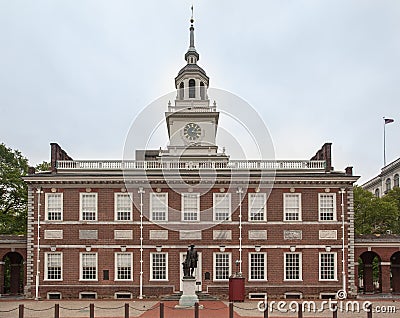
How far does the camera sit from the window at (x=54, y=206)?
42281 millimetres

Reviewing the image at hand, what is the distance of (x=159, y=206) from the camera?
42500 mm

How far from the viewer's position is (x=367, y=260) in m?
46.6

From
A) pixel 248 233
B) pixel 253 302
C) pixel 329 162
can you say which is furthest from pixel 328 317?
pixel 329 162

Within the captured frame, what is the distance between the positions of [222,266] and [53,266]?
1097 cm

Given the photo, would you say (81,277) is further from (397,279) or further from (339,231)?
(397,279)

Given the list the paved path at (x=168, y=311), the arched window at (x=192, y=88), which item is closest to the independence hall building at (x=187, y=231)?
the paved path at (x=168, y=311)

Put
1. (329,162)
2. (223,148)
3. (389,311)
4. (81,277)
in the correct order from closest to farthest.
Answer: (389,311)
(81,277)
(329,162)
(223,148)

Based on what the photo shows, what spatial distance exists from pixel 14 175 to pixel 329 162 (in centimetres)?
2421

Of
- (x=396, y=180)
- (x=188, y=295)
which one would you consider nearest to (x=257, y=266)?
(x=188, y=295)

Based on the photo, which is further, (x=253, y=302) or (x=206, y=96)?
(x=206, y=96)

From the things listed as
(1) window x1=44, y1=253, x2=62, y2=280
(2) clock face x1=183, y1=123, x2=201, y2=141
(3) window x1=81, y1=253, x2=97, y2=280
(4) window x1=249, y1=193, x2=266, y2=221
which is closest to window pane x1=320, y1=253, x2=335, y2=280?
(4) window x1=249, y1=193, x2=266, y2=221

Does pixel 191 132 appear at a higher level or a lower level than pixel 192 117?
lower

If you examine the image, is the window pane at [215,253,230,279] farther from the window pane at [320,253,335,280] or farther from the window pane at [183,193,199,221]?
the window pane at [320,253,335,280]

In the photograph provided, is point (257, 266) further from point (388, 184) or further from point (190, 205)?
point (388, 184)
